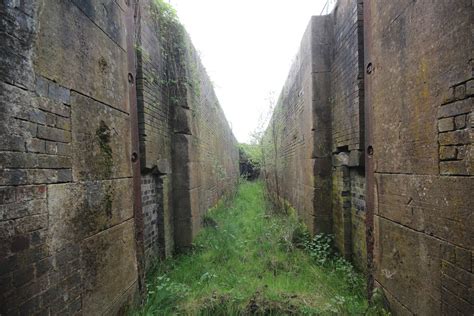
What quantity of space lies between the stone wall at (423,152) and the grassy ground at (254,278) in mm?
775

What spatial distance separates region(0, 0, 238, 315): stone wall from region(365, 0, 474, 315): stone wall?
281 cm

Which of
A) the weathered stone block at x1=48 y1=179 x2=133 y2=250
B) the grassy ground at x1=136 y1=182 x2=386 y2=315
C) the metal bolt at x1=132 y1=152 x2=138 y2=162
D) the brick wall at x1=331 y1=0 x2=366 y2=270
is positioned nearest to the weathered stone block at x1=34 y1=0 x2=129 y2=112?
the metal bolt at x1=132 y1=152 x2=138 y2=162

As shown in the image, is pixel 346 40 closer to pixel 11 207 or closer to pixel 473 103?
pixel 473 103

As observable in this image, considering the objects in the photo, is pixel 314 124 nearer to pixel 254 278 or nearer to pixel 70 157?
pixel 254 278

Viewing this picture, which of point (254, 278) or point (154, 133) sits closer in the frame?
point (254, 278)

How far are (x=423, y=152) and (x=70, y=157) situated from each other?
290 cm

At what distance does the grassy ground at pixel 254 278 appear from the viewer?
10.3 feet

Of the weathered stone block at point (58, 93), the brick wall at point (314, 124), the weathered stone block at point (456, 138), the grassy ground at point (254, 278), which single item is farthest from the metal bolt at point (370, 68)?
the weathered stone block at point (58, 93)

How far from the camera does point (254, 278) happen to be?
4.14m

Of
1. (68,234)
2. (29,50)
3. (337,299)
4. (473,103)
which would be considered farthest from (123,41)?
(337,299)

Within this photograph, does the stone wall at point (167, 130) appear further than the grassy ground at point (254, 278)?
Yes

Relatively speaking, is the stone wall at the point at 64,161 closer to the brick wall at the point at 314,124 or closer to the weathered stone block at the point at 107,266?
the weathered stone block at the point at 107,266

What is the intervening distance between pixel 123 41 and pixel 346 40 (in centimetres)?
328

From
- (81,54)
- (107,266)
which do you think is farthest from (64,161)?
(107,266)
